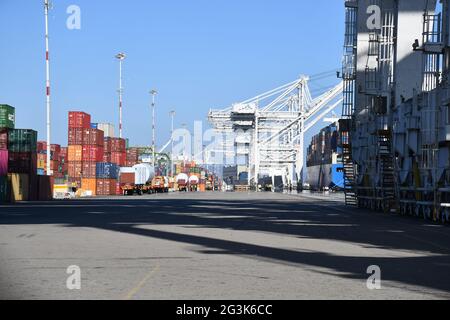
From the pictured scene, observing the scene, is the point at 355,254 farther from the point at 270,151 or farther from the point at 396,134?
the point at 270,151

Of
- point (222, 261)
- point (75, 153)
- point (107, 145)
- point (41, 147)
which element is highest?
point (107, 145)

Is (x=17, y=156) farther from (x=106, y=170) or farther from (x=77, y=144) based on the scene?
(x=106, y=170)

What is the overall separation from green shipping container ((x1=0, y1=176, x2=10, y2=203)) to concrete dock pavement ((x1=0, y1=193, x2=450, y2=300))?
3167 cm

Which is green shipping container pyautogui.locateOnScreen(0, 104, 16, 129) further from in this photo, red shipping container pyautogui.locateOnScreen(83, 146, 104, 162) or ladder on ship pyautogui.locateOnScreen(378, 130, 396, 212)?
ladder on ship pyautogui.locateOnScreen(378, 130, 396, 212)

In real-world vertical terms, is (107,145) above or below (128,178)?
above

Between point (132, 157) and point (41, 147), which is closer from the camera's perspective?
point (41, 147)

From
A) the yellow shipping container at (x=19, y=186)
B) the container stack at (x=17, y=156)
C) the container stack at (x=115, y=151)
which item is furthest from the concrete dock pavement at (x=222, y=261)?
the container stack at (x=115, y=151)

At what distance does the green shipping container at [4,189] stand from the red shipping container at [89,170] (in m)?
27.6

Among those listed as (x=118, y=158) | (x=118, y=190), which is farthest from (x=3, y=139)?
(x=118, y=158)

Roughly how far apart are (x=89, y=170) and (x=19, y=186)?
24.8 meters

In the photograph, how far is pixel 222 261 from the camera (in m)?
14.8

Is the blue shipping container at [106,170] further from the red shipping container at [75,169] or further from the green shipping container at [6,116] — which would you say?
the green shipping container at [6,116]

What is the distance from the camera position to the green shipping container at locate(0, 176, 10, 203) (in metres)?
55.9

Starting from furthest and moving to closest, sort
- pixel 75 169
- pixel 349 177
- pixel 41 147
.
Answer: pixel 41 147 → pixel 75 169 → pixel 349 177
